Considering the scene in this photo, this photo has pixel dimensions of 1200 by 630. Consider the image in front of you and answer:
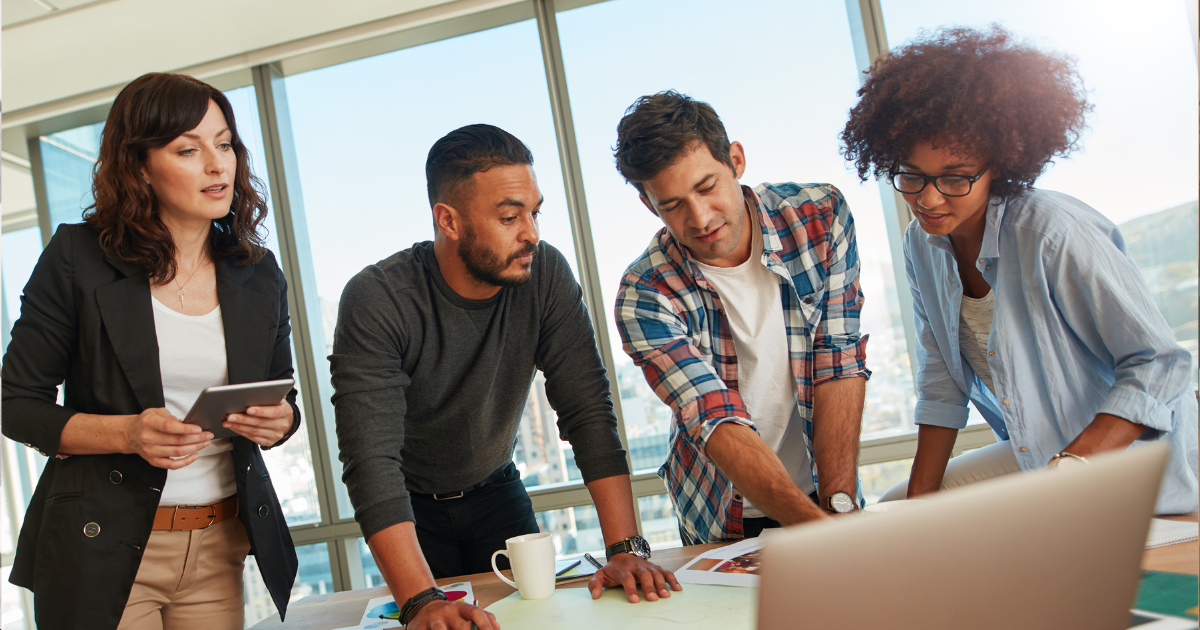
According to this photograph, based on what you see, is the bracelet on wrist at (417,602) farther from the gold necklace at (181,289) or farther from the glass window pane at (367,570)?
the glass window pane at (367,570)

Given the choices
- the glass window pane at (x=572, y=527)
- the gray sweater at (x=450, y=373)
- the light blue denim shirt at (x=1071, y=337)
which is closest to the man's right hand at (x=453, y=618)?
the gray sweater at (x=450, y=373)

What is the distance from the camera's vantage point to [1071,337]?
1.40 meters

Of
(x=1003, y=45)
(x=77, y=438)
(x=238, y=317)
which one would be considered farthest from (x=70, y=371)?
(x=1003, y=45)

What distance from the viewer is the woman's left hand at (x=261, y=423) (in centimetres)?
142

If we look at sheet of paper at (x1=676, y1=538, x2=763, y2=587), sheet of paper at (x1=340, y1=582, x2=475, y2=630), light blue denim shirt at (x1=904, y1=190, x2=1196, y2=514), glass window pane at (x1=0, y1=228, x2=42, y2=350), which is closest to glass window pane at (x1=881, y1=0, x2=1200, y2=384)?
light blue denim shirt at (x1=904, y1=190, x2=1196, y2=514)

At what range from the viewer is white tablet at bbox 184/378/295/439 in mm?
1281

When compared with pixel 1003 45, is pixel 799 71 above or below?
above

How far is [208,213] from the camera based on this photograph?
1604 millimetres

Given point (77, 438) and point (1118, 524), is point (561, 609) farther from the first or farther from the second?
point (77, 438)

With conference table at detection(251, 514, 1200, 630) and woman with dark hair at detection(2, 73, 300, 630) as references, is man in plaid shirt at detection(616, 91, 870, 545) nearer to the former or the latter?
conference table at detection(251, 514, 1200, 630)

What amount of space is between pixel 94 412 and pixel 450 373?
730 millimetres

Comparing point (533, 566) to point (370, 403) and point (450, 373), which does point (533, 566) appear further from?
point (450, 373)

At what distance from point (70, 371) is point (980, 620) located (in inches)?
67.4

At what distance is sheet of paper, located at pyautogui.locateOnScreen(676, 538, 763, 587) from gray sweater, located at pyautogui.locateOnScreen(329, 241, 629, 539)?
0.27 m
